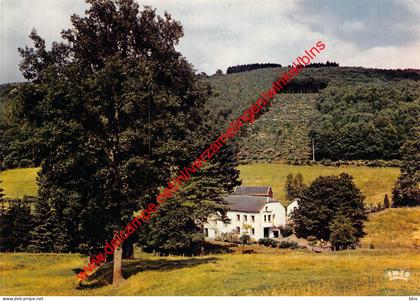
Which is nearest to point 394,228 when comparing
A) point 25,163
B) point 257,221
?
point 257,221

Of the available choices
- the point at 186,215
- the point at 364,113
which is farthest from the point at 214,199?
the point at 364,113

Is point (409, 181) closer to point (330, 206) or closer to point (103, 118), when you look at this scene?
point (330, 206)

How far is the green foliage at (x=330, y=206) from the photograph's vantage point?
214ft

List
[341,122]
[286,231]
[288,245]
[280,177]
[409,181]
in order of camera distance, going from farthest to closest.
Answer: [341,122], [280,177], [409,181], [286,231], [288,245]

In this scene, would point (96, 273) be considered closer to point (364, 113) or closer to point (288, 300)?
point (288, 300)

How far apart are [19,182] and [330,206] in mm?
73219

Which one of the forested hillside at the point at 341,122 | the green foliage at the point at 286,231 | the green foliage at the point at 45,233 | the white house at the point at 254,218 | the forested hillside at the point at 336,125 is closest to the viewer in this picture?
the green foliage at the point at 45,233

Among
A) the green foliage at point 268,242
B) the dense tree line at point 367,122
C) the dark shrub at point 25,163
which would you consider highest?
the dense tree line at point 367,122

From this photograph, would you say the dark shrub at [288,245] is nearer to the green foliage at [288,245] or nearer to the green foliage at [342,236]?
the green foliage at [288,245]

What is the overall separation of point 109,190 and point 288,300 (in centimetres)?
1280

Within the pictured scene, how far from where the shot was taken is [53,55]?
26.9 m

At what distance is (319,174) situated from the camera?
4151 inches

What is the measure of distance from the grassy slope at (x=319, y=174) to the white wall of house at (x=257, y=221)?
427 inches

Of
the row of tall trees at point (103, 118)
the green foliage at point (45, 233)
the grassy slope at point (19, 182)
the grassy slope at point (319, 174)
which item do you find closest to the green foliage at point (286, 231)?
the grassy slope at point (319, 174)
